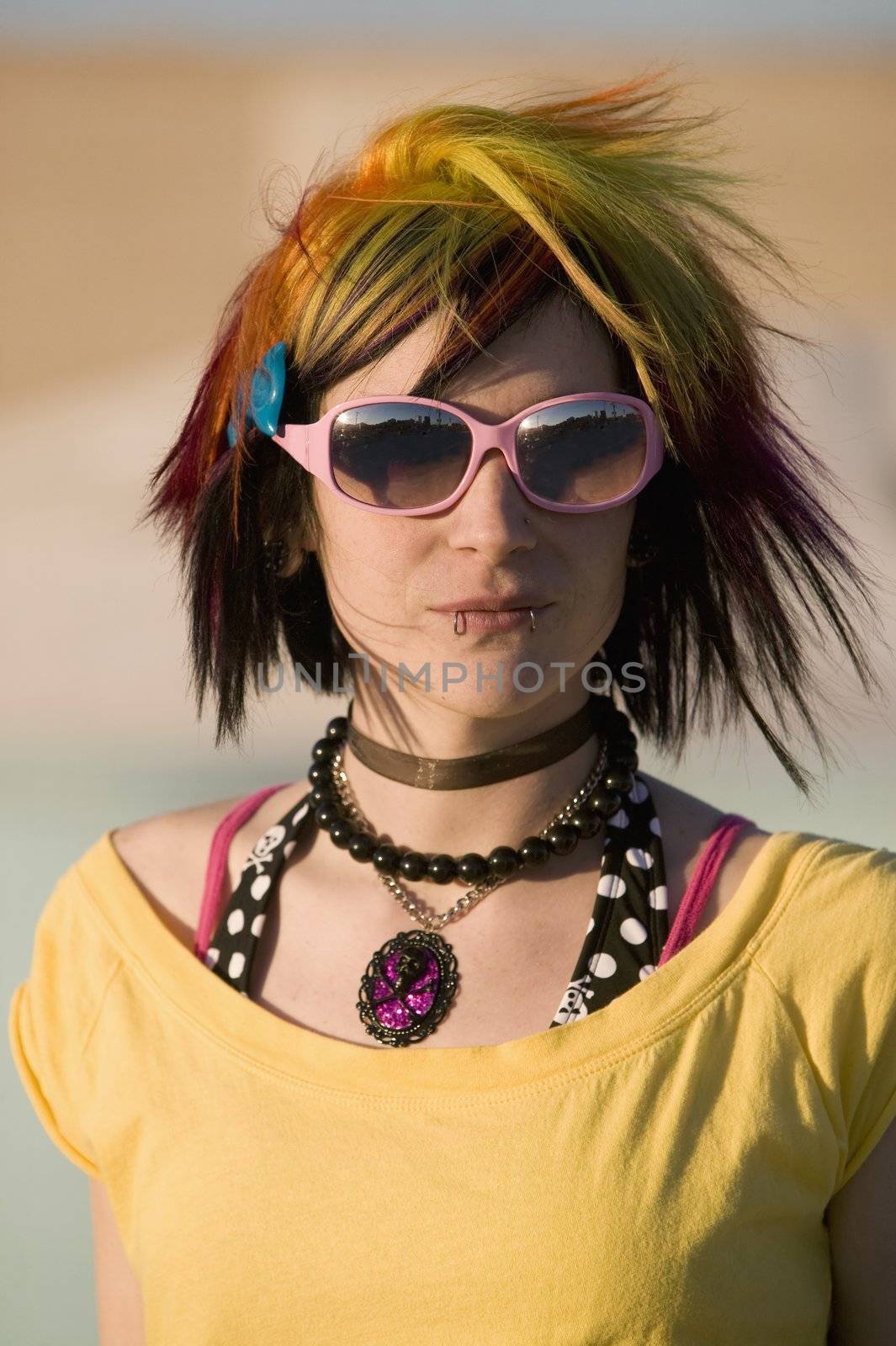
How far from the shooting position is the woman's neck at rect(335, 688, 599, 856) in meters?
1.91

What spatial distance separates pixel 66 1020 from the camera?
1.99 meters

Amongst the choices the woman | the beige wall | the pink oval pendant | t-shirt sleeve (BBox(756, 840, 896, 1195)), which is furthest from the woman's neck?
the beige wall

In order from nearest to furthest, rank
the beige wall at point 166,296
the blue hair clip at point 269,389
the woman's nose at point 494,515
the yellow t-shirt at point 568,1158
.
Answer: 1. the yellow t-shirt at point 568,1158
2. the woman's nose at point 494,515
3. the blue hair clip at point 269,389
4. the beige wall at point 166,296

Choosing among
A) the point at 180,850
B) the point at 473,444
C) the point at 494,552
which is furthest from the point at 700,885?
the point at 180,850

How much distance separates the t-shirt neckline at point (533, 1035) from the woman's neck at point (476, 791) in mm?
274

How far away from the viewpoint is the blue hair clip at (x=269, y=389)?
1881 mm

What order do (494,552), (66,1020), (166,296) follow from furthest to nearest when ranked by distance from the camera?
(166,296)
(66,1020)
(494,552)

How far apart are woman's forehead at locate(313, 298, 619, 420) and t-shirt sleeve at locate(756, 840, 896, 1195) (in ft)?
2.22

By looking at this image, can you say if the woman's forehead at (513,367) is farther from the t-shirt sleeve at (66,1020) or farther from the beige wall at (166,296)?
the beige wall at (166,296)

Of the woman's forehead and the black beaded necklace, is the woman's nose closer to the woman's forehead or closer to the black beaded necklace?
the woman's forehead

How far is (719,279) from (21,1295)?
258cm

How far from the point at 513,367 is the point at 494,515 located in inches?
7.4

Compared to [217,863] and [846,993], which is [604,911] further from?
[217,863]

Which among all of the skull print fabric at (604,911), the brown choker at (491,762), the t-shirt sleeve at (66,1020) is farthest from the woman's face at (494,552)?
the t-shirt sleeve at (66,1020)
